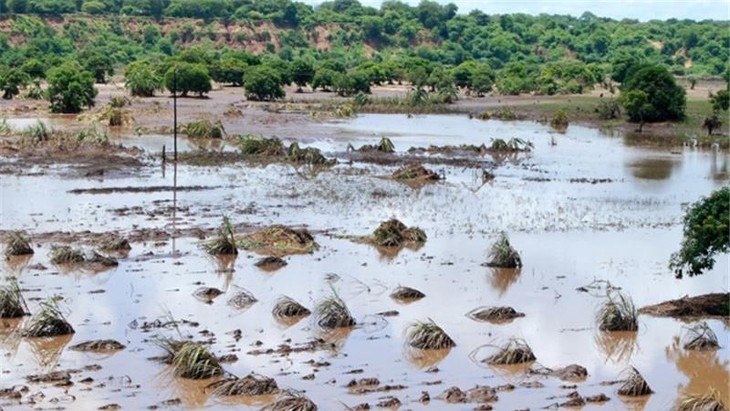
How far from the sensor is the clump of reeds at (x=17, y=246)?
2181cm

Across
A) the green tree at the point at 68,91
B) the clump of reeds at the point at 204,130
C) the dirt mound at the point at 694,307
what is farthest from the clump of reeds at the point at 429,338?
the green tree at the point at 68,91

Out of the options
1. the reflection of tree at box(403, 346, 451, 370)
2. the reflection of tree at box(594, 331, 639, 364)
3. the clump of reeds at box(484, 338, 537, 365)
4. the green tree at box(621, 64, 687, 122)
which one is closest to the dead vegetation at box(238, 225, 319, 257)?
the reflection of tree at box(403, 346, 451, 370)

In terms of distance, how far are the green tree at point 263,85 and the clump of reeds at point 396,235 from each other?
40.7 metres

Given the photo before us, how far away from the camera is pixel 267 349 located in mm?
15969

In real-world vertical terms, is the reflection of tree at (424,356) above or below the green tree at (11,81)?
above

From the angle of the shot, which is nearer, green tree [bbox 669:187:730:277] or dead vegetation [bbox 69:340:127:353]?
dead vegetation [bbox 69:340:127:353]

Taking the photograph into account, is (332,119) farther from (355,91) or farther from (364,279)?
(364,279)

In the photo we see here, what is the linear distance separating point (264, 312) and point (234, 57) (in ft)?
207

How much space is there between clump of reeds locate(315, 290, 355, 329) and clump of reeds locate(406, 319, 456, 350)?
4.25 feet

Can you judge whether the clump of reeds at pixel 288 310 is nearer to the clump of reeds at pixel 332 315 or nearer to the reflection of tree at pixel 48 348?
the clump of reeds at pixel 332 315

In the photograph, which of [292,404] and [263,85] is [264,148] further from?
[292,404]

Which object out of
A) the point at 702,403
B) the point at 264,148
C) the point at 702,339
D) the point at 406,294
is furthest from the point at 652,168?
the point at 702,403

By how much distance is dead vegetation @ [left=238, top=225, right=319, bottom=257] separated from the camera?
23.1 metres

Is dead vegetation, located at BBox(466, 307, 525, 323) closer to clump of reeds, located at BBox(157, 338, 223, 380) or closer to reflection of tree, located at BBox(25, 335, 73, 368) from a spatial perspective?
clump of reeds, located at BBox(157, 338, 223, 380)
